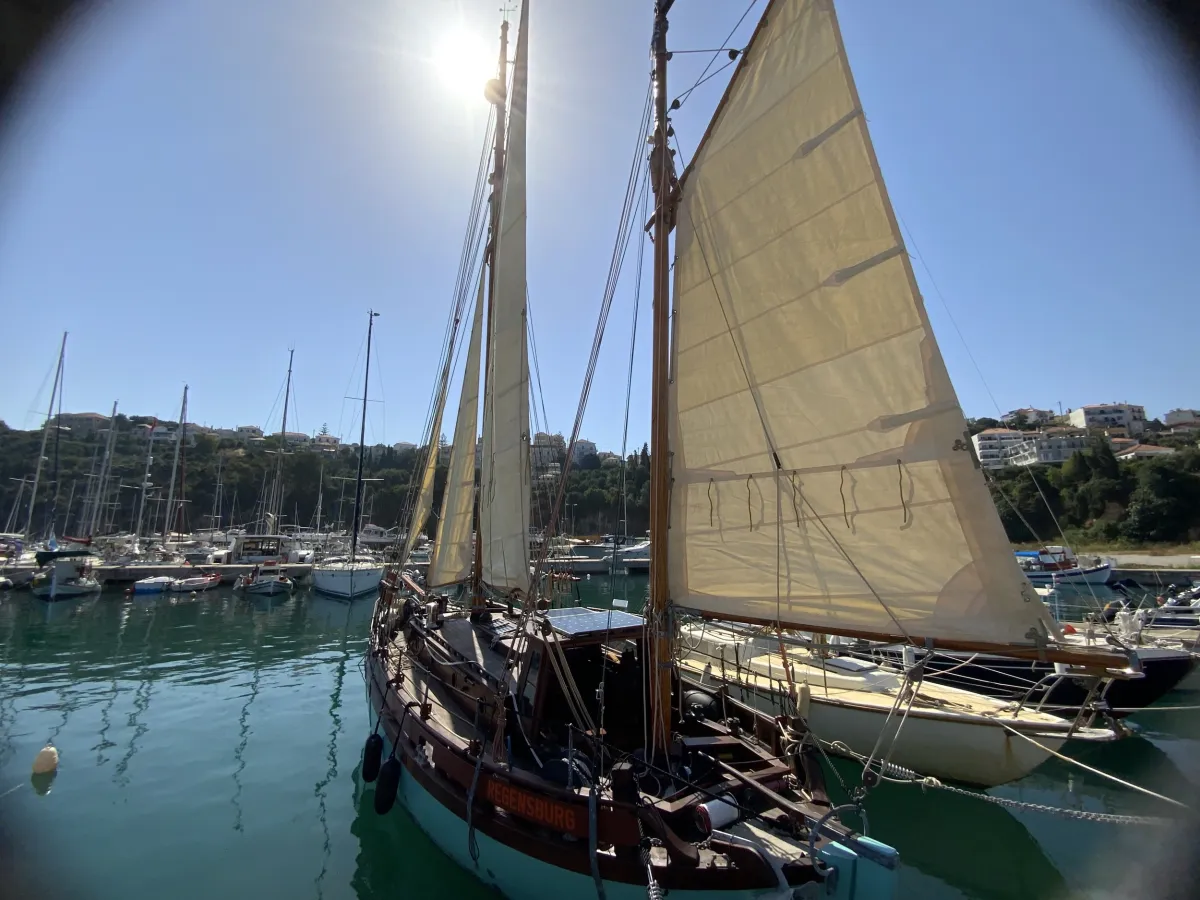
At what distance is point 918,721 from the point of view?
34.5 ft

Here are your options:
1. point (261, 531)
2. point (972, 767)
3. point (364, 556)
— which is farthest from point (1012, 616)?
point (261, 531)

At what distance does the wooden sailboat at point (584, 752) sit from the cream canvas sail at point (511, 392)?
50 mm

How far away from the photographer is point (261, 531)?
81.4 meters

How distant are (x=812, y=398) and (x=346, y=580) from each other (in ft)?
137

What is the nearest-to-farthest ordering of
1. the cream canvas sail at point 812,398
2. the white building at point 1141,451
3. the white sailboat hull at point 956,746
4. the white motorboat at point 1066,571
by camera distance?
the cream canvas sail at point 812,398, the white sailboat hull at point 956,746, the white motorboat at point 1066,571, the white building at point 1141,451

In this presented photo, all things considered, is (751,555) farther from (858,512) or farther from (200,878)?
(200,878)

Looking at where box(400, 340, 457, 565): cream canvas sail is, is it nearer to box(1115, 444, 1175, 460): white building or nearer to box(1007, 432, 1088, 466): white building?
box(1115, 444, 1175, 460): white building

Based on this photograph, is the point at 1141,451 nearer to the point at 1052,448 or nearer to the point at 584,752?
the point at 1052,448

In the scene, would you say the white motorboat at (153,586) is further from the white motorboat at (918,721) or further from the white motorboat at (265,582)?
the white motorboat at (918,721)

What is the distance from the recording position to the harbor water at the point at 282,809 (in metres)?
7.77

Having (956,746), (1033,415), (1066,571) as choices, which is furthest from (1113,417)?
(956,746)

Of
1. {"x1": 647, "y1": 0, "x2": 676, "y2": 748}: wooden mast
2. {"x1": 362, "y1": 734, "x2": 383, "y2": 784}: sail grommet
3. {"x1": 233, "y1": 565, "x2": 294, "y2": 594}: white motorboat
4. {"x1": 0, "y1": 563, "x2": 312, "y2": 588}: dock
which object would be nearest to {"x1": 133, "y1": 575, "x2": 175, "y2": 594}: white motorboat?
{"x1": 233, "y1": 565, "x2": 294, "y2": 594}: white motorboat

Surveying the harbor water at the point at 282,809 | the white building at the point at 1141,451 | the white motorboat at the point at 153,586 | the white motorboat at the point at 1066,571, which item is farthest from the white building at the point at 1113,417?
the white motorboat at the point at 153,586

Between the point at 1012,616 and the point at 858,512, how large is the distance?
1651 millimetres
